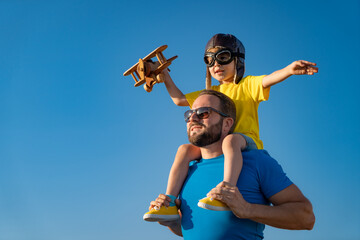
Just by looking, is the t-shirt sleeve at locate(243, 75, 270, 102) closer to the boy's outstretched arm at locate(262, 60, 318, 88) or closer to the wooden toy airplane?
the boy's outstretched arm at locate(262, 60, 318, 88)

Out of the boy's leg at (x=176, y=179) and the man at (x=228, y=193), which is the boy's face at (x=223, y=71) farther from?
the boy's leg at (x=176, y=179)

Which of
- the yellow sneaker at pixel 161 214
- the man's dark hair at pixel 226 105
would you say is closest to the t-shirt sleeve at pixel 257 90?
the man's dark hair at pixel 226 105

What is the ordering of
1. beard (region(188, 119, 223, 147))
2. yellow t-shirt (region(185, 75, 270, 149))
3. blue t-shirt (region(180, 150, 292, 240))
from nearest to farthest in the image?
1. blue t-shirt (region(180, 150, 292, 240))
2. beard (region(188, 119, 223, 147))
3. yellow t-shirt (region(185, 75, 270, 149))

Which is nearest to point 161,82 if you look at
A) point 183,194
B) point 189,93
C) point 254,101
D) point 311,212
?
point 189,93

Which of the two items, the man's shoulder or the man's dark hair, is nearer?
the man's shoulder

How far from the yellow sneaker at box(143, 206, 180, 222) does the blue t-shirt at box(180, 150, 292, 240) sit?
156 mm

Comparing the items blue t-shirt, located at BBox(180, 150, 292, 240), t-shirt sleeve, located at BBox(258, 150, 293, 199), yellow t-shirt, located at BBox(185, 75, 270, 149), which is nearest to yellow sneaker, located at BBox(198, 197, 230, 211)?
blue t-shirt, located at BBox(180, 150, 292, 240)

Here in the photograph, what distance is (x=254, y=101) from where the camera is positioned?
576 centimetres

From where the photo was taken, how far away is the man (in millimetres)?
4309

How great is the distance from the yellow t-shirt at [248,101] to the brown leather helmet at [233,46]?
18 cm

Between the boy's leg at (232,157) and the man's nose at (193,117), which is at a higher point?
the man's nose at (193,117)

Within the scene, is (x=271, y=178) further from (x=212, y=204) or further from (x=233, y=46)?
(x=233, y=46)

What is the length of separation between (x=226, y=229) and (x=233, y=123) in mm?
1418

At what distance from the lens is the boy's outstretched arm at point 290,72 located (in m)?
4.90
